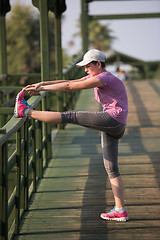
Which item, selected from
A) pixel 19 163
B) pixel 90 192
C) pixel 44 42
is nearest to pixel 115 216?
pixel 90 192

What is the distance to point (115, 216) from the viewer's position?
4.73 m

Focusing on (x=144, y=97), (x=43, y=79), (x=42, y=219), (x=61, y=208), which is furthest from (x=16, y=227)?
(x=144, y=97)

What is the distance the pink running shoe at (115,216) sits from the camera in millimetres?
4695

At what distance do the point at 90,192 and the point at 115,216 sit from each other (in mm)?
901

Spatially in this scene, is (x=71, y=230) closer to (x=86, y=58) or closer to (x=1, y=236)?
(x=1, y=236)

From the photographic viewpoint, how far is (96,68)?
172 inches

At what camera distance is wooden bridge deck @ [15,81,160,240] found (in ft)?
14.8

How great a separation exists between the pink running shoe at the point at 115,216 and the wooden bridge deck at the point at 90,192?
48 millimetres

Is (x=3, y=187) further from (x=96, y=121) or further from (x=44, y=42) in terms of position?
(x=44, y=42)

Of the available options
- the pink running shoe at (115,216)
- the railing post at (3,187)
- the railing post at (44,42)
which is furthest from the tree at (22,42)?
the railing post at (3,187)

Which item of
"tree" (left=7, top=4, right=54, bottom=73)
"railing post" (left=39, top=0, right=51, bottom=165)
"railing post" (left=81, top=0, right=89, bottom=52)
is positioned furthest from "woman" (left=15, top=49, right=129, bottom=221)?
"tree" (left=7, top=4, right=54, bottom=73)

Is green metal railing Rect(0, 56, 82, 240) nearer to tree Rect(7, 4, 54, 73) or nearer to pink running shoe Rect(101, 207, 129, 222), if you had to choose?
pink running shoe Rect(101, 207, 129, 222)

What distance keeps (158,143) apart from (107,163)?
3747mm

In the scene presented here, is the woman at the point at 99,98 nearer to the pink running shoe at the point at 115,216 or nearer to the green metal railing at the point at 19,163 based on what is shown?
the green metal railing at the point at 19,163
